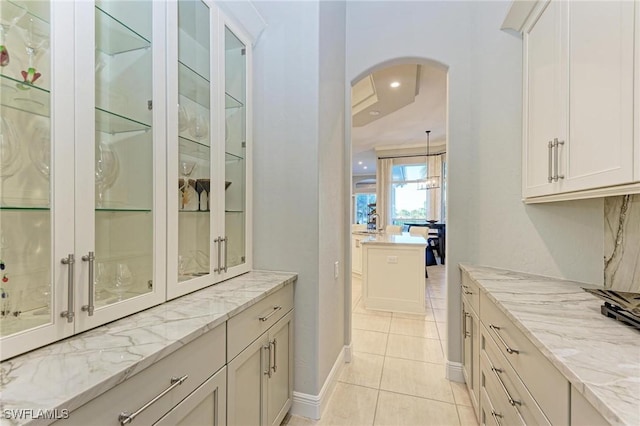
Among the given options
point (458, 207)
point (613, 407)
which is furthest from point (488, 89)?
point (613, 407)

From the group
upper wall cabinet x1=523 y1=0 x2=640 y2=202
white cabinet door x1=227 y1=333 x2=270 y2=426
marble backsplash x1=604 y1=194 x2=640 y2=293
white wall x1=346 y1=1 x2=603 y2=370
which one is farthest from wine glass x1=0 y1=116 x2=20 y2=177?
marble backsplash x1=604 y1=194 x2=640 y2=293

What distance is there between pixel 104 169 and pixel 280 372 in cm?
139

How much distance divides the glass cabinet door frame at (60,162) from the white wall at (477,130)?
2.13m

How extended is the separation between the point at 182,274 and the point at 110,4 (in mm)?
1182

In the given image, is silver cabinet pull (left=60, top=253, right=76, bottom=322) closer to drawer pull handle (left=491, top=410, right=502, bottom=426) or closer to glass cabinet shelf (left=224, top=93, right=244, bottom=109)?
glass cabinet shelf (left=224, top=93, right=244, bottom=109)

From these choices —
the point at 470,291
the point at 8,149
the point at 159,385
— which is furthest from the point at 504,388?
the point at 8,149

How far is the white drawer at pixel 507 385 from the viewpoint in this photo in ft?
3.24

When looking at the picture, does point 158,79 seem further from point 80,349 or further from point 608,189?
point 608,189

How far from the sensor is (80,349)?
86cm

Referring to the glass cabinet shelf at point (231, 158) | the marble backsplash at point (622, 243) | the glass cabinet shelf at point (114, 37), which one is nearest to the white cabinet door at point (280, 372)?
the glass cabinet shelf at point (231, 158)

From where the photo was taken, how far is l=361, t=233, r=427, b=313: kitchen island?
3803mm

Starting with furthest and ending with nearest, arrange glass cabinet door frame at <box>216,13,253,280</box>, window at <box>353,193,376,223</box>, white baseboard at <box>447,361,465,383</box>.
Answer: window at <box>353,193,376,223</box>
white baseboard at <box>447,361,465,383</box>
glass cabinet door frame at <box>216,13,253,280</box>

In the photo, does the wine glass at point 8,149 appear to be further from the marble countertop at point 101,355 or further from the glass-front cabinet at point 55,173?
the marble countertop at point 101,355

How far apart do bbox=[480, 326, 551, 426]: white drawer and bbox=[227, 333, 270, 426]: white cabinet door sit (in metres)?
1.12
